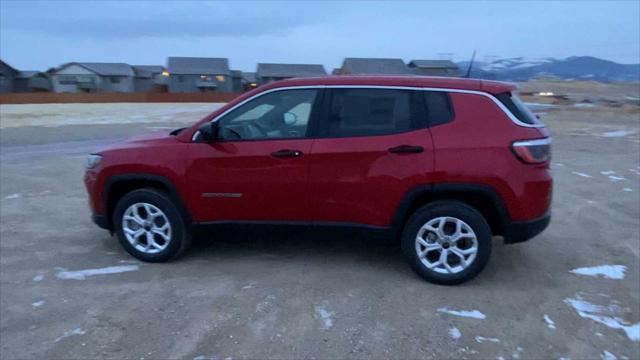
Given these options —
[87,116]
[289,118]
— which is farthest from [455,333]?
[87,116]

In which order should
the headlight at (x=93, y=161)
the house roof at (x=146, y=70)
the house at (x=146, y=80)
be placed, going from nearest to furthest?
the headlight at (x=93, y=161)
the house at (x=146, y=80)
the house roof at (x=146, y=70)

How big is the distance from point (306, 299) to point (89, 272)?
7.02 feet

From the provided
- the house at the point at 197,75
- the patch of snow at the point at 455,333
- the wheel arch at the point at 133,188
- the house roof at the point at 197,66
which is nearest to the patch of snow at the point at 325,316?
the patch of snow at the point at 455,333

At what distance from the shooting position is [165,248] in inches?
196

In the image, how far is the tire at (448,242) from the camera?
436 cm

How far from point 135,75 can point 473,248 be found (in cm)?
7385

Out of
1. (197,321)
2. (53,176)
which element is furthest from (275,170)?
(53,176)

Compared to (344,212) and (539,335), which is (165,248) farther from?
(539,335)

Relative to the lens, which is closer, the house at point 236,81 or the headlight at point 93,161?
the headlight at point 93,161

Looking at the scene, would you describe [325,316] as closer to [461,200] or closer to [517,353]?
[517,353]

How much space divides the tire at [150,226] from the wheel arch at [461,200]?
6.79ft

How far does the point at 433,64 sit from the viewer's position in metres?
55.3

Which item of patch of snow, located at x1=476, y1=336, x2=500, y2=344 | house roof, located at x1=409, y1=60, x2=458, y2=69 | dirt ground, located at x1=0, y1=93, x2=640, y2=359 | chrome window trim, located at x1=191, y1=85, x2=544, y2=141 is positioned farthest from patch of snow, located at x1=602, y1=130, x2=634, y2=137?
house roof, located at x1=409, y1=60, x2=458, y2=69

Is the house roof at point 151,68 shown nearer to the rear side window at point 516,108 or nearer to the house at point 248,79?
the house at point 248,79
